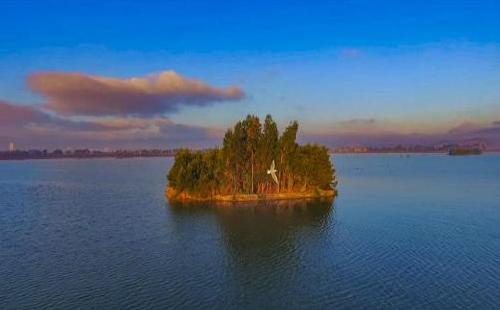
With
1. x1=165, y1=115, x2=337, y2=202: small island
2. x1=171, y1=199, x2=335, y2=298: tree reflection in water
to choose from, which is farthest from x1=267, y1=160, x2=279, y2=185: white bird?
x1=171, y1=199, x2=335, y2=298: tree reflection in water

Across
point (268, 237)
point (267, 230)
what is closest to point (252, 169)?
point (267, 230)

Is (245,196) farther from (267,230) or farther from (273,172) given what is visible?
(267,230)

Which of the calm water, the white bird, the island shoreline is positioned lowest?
the calm water

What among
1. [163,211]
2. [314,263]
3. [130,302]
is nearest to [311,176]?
[163,211]

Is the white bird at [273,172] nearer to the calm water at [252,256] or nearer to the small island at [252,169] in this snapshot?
the small island at [252,169]

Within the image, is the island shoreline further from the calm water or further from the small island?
the calm water

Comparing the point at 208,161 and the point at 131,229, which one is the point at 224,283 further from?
the point at 208,161

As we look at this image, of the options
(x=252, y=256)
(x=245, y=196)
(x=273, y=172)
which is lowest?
(x=252, y=256)
